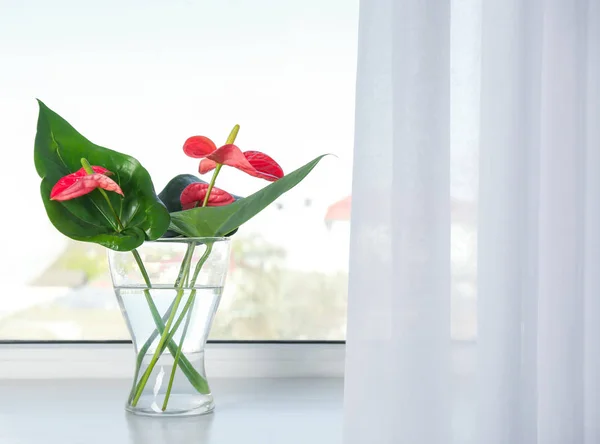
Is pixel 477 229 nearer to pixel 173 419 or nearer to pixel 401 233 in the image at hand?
pixel 401 233

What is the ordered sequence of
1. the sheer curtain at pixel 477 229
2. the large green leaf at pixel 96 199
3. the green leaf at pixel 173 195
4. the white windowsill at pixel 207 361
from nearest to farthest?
the sheer curtain at pixel 477 229
the large green leaf at pixel 96 199
the green leaf at pixel 173 195
the white windowsill at pixel 207 361

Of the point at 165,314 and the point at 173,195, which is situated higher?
the point at 173,195

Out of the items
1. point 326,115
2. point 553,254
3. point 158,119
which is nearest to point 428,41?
point 553,254

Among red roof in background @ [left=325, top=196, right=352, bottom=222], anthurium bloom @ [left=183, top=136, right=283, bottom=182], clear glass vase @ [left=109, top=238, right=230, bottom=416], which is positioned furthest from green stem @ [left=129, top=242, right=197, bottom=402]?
red roof in background @ [left=325, top=196, right=352, bottom=222]

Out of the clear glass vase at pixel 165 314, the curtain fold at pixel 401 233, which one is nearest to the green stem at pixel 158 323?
the clear glass vase at pixel 165 314

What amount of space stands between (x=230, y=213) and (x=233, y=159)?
71mm

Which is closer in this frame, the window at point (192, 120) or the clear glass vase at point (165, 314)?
the clear glass vase at point (165, 314)

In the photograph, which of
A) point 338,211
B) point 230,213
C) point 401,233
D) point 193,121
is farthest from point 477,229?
point 193,121

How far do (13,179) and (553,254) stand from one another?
3.16 feet

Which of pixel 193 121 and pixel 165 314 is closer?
pixel 165 314

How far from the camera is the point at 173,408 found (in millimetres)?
885

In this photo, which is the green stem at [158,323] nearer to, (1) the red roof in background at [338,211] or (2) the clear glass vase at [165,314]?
(2) the clear glass vase at [165,314]

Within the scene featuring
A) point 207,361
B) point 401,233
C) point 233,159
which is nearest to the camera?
point 401,233

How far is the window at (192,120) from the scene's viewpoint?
1.23 metres
